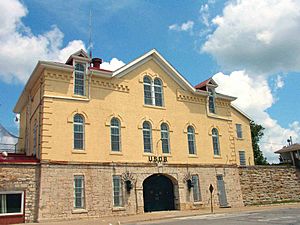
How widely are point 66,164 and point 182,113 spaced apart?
1064 centimetres

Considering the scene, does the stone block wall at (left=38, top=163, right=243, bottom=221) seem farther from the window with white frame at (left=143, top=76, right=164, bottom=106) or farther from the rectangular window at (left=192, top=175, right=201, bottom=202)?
the window with white frame at (left=143, top=76, right=164, bottom=106)

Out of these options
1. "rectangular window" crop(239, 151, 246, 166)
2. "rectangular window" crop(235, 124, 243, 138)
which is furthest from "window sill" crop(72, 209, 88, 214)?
"rectangular window" crop(235, 124, 243, 138)

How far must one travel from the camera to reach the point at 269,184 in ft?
104

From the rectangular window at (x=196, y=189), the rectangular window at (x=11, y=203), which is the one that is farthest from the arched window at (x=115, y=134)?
the rectangular window at (x=196, y=189)

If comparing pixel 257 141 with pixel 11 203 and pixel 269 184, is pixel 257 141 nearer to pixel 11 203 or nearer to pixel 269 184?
pixel 269 184

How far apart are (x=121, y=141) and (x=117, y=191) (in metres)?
3.38

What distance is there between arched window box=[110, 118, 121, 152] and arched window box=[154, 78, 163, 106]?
13.4 ft

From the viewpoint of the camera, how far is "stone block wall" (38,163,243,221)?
20.3m

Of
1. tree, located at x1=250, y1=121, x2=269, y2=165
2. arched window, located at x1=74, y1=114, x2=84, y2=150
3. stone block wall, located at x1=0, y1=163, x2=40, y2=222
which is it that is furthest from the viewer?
tree, located at x1=250, y1=121, x2=269, y2=165

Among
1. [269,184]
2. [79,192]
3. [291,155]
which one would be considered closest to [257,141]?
[291,155]

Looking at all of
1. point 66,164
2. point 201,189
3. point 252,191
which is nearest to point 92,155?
point 66,164

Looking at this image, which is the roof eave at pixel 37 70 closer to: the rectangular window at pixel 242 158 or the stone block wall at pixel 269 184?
the stone block wall at pixel 269 184

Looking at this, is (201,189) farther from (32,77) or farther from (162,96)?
(32,77)

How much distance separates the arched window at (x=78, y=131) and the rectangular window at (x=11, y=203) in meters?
4.48
